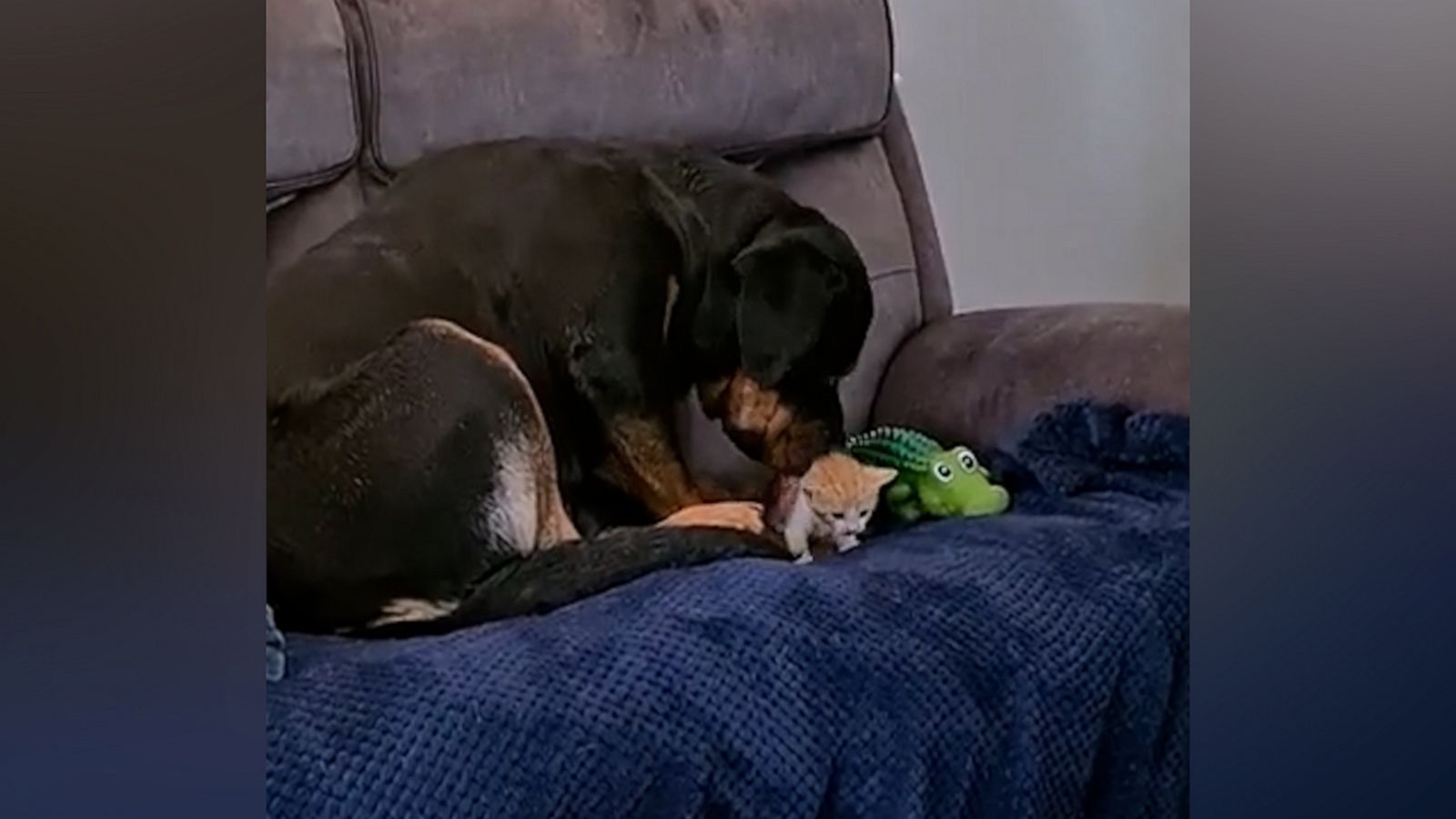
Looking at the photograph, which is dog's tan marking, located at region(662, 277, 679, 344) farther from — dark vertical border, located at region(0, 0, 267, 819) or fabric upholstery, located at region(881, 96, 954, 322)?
dark vertical border, located at region(0, 0, 267, 819)

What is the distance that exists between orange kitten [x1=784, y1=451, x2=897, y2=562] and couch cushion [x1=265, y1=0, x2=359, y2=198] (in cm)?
38

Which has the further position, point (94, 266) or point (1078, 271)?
point (1078, 271)

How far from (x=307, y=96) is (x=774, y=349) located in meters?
0.41

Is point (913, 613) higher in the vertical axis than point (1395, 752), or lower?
lower

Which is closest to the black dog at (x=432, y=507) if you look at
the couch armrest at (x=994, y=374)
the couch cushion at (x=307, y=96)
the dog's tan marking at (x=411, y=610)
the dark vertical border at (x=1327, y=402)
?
the dog's tan marking at (x=411, y=610)

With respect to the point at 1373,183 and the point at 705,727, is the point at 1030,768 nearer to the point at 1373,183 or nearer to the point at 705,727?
the point at 705,727

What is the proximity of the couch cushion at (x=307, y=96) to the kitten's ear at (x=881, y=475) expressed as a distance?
1.43 ft

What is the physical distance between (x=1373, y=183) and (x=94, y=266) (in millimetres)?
400

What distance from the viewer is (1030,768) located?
95 cm

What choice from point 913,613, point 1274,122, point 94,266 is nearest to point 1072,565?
point 913,613

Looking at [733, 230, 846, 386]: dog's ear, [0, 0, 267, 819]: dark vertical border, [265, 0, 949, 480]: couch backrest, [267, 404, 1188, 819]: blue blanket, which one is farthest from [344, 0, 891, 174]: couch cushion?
[0, 0, 267, 819]: dark vertical border

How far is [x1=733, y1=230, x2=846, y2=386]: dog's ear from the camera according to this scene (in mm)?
1248

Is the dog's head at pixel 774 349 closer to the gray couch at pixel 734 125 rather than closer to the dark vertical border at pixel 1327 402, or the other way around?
the gray couch at pixel 734 125

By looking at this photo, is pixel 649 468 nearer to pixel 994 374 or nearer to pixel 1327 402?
pixel 994 374
